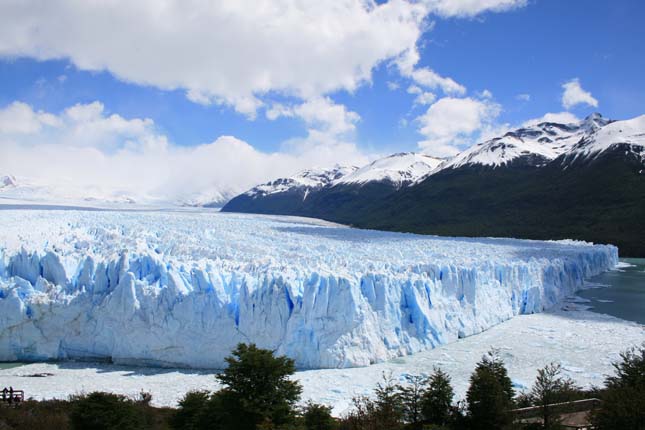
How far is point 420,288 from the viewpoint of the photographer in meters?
16.4

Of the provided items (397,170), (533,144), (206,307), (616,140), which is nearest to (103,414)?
(206,307)

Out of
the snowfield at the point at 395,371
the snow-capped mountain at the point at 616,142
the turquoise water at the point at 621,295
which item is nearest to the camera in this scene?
the snowfield at the point at 395,371

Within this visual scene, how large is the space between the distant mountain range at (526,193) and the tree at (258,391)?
167 ft

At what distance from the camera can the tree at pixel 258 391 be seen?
26.1 ft

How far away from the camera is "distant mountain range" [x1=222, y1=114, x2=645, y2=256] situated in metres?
57.4

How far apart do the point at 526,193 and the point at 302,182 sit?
9274 centimetres

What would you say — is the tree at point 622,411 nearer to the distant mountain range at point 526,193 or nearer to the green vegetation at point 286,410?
the green vegetation at point 286,410

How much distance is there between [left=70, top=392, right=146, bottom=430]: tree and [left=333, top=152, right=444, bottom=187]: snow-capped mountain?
394 feet

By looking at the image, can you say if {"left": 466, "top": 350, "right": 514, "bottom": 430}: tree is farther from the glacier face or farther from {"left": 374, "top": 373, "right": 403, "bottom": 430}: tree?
the glacier face

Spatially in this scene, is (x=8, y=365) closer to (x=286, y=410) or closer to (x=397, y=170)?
(x=286, y=410)

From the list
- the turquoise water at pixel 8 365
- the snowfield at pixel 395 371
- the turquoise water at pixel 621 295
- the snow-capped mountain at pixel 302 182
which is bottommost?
the turquoise water at pixel 8 365

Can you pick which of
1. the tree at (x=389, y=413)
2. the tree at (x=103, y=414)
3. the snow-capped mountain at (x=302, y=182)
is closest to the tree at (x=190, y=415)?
the tree at (x=103, y=414)

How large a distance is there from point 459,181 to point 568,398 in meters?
86.9

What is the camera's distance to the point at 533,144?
108 m
